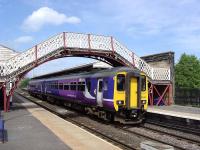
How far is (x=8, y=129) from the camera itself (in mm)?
17312

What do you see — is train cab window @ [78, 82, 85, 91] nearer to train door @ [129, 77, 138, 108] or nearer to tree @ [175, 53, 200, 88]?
train door @ [129, 77, 138, 108]

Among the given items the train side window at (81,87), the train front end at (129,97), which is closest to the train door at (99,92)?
the train front end at (129,97)

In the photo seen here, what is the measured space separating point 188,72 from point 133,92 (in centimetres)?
6197

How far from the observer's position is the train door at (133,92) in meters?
19.1

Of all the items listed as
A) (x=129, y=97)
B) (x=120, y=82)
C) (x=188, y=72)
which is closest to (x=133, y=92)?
(x=129, y=97)

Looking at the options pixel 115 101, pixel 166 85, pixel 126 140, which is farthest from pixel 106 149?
pixel 166 85

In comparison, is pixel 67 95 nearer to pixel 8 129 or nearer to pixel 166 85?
pixel 166 85

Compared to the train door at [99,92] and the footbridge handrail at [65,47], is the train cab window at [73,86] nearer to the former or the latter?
the footbridge handrail at [65,47]

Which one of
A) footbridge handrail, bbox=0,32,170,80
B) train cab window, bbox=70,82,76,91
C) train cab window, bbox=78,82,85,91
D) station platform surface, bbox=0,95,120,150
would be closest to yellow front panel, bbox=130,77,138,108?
station platform surface, bbox=0,95,120,150

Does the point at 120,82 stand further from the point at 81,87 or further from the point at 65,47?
the point at 65,47

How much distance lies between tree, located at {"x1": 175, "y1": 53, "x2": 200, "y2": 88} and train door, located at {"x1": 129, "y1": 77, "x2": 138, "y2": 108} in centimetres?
5838

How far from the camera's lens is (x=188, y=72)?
78500 millimetres

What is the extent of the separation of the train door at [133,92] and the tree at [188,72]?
192ft

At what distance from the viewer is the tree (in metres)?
76.6
